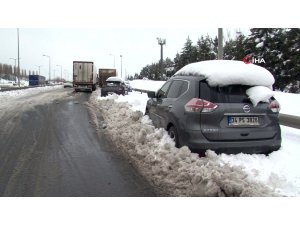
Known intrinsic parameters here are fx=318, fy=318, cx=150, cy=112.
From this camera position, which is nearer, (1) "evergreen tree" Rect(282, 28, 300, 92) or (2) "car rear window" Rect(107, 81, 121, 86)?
(2) "car rear window" Rect(107, 81, 121, 86)

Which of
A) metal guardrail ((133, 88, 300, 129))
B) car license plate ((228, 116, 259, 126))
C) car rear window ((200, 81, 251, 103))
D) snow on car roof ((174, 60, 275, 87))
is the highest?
snow on car roof ((174, 60, 275, 87))

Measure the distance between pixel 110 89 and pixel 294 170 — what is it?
20.7 metres

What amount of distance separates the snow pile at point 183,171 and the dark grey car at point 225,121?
25cm

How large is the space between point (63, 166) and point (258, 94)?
375 centimetres

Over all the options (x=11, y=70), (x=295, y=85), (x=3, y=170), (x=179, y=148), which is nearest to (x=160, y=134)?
(x=179, y=148)

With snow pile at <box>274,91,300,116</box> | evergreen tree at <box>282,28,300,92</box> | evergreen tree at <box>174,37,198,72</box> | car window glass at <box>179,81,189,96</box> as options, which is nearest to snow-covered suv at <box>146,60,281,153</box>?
car window glass at <box>179,81,189,96</box>

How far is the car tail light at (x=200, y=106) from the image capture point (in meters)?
5.36

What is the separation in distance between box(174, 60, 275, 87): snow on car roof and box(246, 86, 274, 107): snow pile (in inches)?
4.2

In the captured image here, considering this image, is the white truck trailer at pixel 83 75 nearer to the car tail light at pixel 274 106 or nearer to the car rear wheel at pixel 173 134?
the car rear wheel at pixel 173 134

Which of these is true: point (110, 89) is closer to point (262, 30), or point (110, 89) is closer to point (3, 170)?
point (3, 170)

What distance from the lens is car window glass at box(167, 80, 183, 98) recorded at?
21.0 ft

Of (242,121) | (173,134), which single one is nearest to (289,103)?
(173,134)

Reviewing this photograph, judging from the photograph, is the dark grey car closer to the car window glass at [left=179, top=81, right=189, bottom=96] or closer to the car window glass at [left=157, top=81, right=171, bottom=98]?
the car window glass at [left=179, top=81, right=189, bottom=96]

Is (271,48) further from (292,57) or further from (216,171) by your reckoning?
(216,171)
